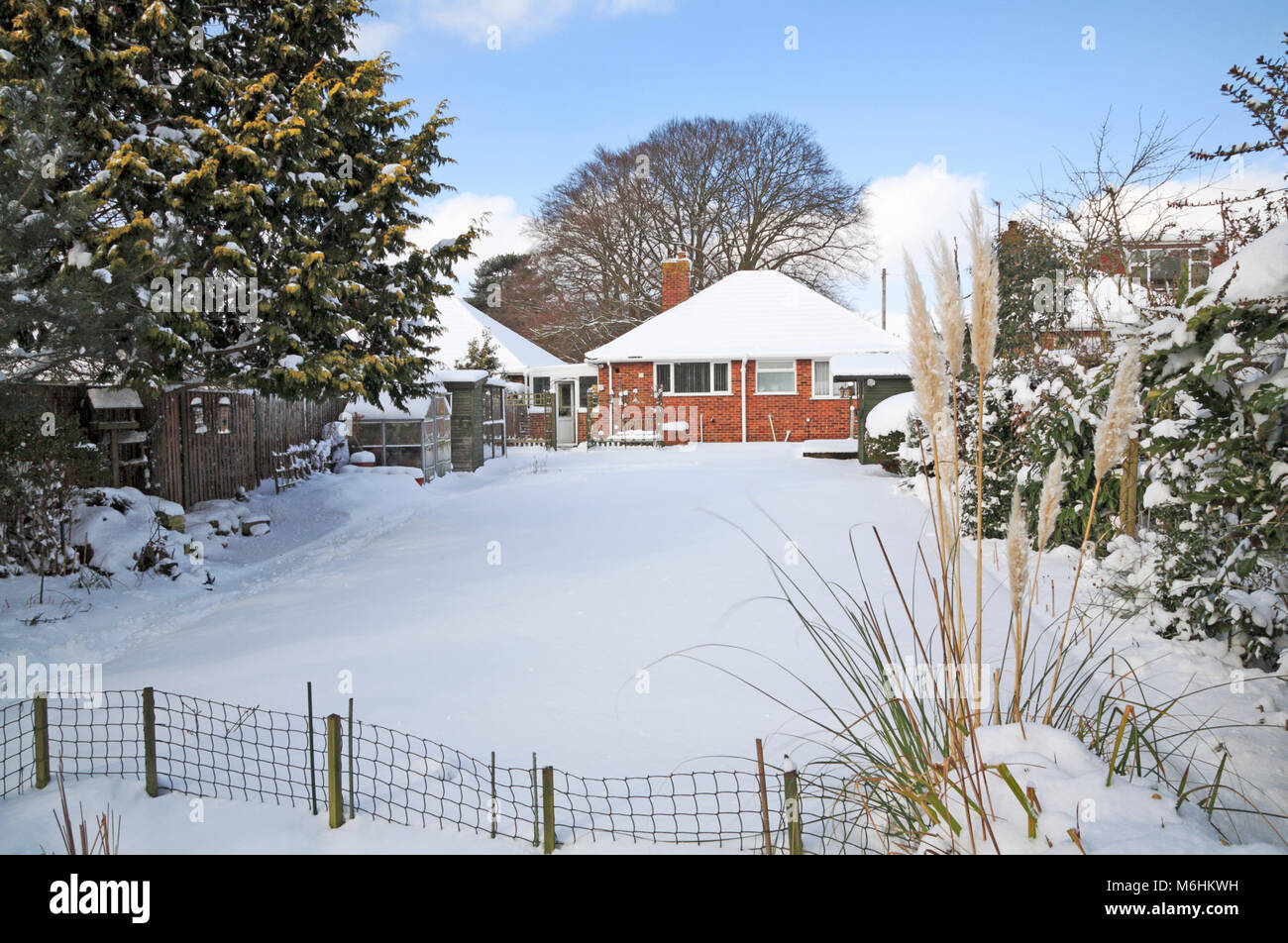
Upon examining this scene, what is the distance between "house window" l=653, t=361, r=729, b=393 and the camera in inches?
970

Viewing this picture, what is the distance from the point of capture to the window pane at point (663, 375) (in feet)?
81.6

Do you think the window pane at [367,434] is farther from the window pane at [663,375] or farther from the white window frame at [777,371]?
the white window frame at [777,371]

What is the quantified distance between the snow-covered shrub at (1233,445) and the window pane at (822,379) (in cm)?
1996

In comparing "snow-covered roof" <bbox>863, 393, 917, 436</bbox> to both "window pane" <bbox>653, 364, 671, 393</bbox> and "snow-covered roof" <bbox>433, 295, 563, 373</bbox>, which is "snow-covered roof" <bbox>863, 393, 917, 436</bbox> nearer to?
"window pane" <bbox>653, 364, 671, 393</bbox>

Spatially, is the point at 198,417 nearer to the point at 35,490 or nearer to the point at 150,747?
the point at 35,490

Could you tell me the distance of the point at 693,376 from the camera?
2483 cm

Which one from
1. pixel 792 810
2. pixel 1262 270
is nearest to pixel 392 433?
pixel 1262 270

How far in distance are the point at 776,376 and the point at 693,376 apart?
8.48ft

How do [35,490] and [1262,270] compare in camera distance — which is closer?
[1262,270]

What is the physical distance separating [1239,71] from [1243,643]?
2962 mm

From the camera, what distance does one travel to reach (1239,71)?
403 centimetres

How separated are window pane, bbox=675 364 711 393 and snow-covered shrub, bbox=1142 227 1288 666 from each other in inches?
802

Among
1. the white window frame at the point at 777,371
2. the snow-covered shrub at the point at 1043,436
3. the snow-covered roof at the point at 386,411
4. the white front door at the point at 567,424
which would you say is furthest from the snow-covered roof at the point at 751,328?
the snow-covered shrub at the point at 1043,436
